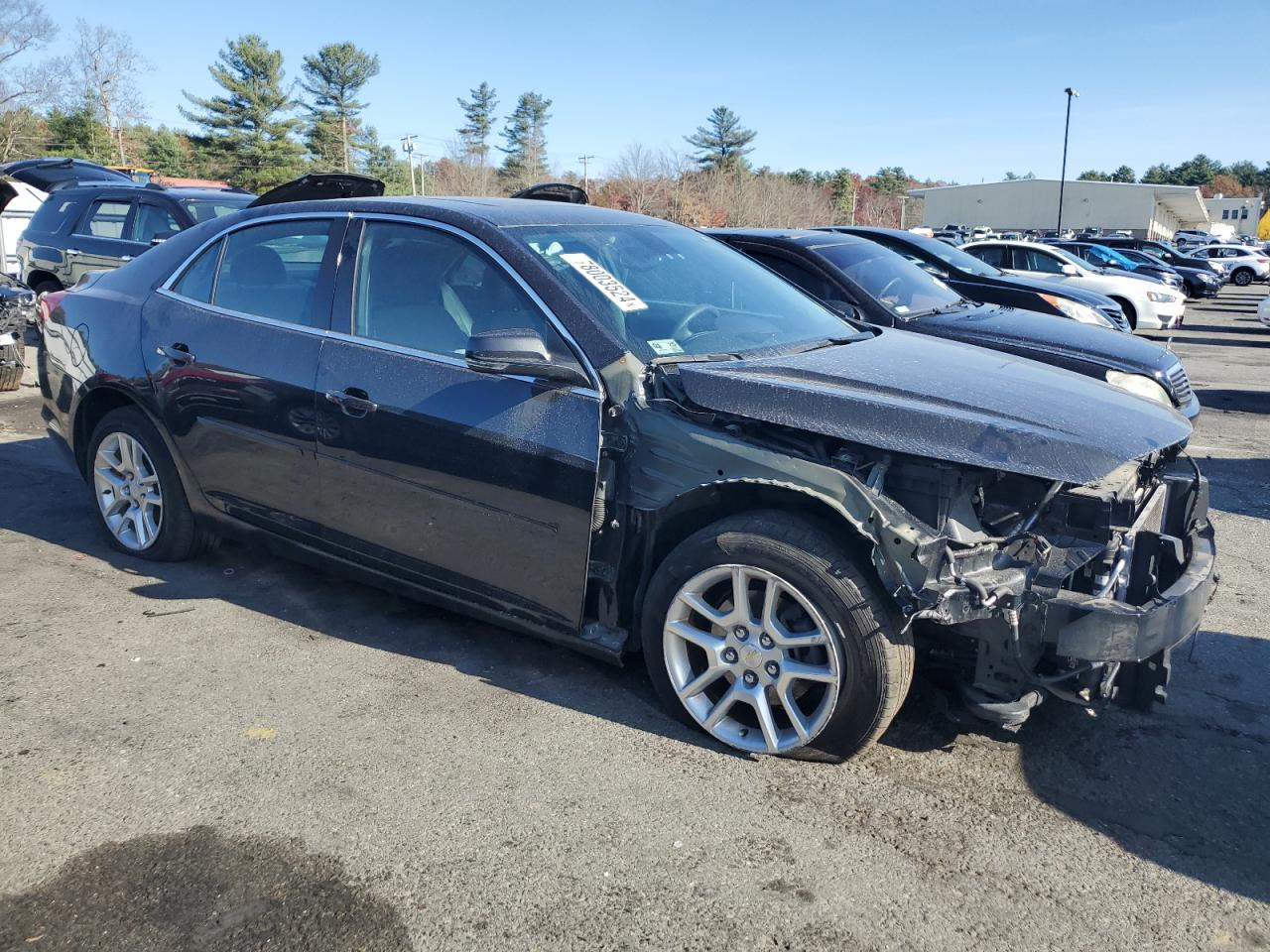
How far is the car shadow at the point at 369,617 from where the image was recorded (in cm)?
371

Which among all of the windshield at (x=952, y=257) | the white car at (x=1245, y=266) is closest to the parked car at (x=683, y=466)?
the windshield at (x=952, y=257)

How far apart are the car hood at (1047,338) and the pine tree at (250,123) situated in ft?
174

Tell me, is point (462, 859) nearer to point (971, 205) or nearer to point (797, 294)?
point (797, 294)

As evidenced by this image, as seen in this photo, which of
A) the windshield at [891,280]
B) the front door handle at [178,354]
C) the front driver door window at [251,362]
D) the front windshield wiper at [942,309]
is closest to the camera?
the front driver door window at [251,362]

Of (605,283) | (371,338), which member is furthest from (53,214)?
(605,283)

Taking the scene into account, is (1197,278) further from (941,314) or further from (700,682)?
(700,682)

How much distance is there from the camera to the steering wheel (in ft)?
12.1

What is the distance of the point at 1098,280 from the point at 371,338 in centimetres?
1546

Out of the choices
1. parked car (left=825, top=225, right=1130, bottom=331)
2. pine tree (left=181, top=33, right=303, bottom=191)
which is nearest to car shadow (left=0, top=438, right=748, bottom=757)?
parked car (left=825, top=225, right=1130, bottom=331)

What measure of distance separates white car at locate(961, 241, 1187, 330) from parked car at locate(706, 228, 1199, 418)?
31.0 feet

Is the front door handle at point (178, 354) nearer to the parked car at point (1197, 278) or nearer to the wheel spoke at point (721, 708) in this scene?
the wheel spoke at point (721, 708)

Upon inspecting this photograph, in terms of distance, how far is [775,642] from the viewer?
316cm

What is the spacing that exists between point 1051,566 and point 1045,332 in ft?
13.8

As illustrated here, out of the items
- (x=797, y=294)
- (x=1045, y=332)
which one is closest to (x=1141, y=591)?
(x=797, y=294)
